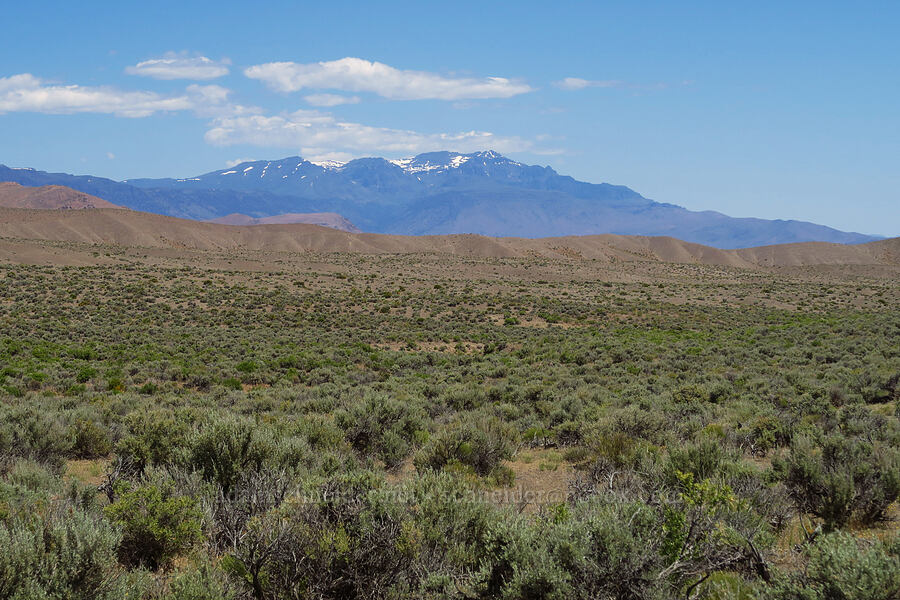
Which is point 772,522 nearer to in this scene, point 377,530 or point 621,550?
point 621,550

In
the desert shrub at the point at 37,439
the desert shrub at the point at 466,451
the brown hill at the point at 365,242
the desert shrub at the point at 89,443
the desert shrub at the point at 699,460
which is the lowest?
the desert shrub at the point at 89,443

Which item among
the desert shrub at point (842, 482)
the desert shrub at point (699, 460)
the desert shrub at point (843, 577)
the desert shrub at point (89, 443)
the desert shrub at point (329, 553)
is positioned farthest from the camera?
the desert shrub at point (89, 443)

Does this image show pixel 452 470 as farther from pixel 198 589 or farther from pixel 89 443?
pixel 89 443

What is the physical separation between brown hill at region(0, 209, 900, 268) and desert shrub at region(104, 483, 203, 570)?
93729 millimetres

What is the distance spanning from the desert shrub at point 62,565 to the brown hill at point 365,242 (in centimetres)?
9498

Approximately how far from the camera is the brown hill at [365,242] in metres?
93.8

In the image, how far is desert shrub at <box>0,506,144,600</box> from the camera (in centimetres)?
337

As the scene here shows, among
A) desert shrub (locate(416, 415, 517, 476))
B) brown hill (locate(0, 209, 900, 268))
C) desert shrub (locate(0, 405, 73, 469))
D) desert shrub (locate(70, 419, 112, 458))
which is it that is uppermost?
brown hill (locate(0, 209, 900, 268))

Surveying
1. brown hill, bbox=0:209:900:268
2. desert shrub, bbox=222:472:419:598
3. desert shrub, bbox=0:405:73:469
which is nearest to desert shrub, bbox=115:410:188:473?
desert shrub, bbox=0:405:73:469

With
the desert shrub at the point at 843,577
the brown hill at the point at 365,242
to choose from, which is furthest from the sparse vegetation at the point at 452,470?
the brown hill at the point at 365,242

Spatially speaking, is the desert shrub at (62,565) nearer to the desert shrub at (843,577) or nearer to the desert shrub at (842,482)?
the desert shrub at (843,577)

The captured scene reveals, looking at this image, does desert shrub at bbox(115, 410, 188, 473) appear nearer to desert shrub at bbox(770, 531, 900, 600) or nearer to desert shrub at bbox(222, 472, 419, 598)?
desert shrub at bbox(222, 472, 419, 598)

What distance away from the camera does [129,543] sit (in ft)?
15.7

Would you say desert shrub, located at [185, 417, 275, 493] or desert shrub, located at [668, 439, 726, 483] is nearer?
desert shrub, located at [668, 439, 726, 483]
